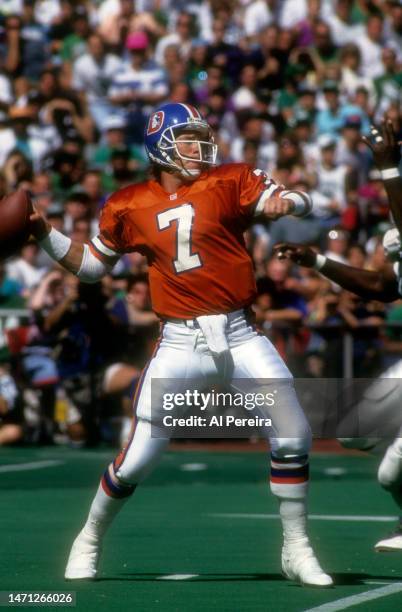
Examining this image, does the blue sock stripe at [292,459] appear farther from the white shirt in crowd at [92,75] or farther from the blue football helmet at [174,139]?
the white shirt in crowd at [92,75]

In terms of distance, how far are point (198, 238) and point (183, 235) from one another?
0.24ft

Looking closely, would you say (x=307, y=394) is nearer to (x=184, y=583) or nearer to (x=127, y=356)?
(x=127, y=356)

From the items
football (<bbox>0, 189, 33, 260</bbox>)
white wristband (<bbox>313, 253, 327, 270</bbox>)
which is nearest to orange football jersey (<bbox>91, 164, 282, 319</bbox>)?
white wristband (<bbox>313, 253, 327, 270</bbox>)

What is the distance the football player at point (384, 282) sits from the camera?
7.38 meters

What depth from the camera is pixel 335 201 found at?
57.0 feet

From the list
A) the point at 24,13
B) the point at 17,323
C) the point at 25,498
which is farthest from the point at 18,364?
the point at 24,13

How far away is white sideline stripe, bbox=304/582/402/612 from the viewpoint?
19.7 feet

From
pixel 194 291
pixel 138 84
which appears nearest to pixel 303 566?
pixel 194 291

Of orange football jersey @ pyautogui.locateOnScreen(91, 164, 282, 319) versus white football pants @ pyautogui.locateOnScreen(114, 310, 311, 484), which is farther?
orange football jersey @ pyautogui.locateOnScreen(91, 164, 282, 319)

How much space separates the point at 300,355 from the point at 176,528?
6042mm

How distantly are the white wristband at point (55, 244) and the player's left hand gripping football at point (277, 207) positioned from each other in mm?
1001

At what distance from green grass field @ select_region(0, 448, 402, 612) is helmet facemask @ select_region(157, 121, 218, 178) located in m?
1.94

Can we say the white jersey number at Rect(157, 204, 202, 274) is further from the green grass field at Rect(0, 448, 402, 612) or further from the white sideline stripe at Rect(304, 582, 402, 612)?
the white sideline stripe at Rect(304, 582, 402, 612)

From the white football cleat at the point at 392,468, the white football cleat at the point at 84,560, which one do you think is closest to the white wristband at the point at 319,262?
the white football cleat at the point at 392,468
